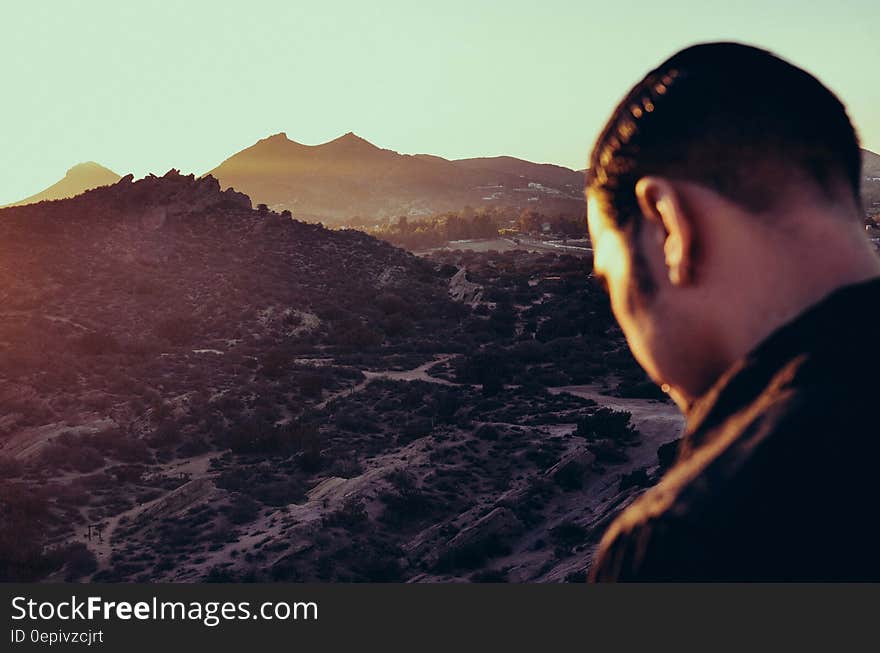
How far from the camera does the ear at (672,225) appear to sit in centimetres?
125

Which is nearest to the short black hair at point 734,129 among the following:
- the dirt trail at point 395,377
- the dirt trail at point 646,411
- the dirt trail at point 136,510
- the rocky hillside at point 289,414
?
the rocky hillside at point 289,414

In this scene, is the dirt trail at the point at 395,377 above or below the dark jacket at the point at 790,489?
below

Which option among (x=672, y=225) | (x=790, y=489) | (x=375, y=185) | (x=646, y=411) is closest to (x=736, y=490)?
(x=790, y=489)

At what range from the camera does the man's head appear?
3.99ft

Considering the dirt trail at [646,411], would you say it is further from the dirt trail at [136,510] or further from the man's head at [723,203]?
the man's head at [723,203]

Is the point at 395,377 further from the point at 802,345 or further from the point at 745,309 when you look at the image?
the point at 802,345

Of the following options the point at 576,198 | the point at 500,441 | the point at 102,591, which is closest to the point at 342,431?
the point at 500,441

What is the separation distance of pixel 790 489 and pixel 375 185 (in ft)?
603

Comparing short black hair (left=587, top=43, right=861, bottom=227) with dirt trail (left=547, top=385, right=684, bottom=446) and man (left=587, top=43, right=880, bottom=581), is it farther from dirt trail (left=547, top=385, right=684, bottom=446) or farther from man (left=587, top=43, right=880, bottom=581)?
dirt trail (left=547, top=385, right=684, bottom=446)

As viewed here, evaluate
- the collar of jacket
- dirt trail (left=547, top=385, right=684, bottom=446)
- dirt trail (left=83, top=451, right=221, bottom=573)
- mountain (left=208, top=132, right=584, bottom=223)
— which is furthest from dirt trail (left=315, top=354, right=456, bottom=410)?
mountain (left=208, top=132, right=584, bottom=223)

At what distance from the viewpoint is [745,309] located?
1228 mm

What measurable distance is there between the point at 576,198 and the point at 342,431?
151 metres

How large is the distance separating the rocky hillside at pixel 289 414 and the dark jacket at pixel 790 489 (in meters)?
13.8

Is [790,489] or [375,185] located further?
[375,185]
